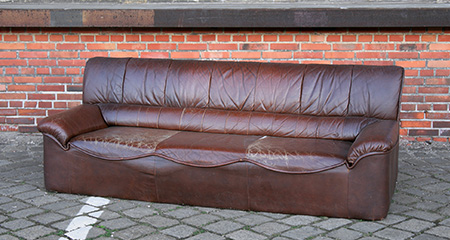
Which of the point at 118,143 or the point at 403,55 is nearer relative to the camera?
the point at 118,143

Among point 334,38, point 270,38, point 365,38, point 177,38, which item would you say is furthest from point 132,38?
point 365,38

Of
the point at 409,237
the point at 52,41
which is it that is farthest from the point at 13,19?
the point at 409,237

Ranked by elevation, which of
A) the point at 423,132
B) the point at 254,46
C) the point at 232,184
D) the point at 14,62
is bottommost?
the point at 232,184

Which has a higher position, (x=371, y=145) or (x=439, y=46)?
(x=439, y=46)

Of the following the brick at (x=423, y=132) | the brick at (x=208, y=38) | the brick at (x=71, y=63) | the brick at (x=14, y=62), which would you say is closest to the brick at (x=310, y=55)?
the brick at (x=208, y=38)

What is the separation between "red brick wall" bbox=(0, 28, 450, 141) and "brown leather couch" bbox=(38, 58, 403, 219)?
108 centimetres

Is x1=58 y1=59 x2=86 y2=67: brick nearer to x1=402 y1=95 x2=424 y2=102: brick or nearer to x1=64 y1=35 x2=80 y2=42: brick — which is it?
x1=64 y1=35 x2=80 y2=42: brick

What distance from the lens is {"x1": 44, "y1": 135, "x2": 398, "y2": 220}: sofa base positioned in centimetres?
380

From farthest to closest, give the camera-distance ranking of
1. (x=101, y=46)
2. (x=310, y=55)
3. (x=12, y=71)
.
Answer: (x=12, y=71), (x=101, y=46), (x=310, y=55)

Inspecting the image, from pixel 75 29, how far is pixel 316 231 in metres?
3.56

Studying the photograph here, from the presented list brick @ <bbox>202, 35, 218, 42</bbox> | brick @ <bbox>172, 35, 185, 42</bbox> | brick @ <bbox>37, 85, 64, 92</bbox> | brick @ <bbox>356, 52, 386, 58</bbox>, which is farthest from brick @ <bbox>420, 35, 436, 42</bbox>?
brick @ <bbox>37, 85, 64, 92</bbox>

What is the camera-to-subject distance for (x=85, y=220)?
12.5 ft

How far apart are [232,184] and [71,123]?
1.31 meters

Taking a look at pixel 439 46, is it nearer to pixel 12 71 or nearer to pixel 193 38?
pixel 193 38
